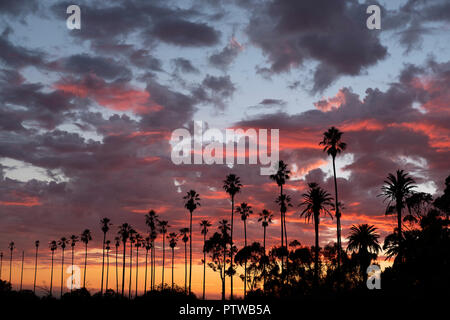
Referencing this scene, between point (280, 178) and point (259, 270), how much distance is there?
31733 mm

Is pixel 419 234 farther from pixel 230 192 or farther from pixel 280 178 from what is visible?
pixel 230 192
